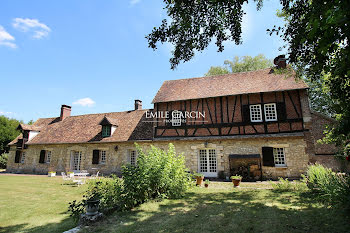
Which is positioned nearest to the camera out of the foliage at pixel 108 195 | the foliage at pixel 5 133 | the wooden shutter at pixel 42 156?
the foliage at pixel 108 195

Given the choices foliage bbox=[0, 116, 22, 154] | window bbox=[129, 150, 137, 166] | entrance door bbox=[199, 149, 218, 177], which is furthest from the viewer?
foliage bbox=[0, 116, 22, 154]

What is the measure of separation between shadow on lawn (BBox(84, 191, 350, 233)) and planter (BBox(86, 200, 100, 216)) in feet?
1.00

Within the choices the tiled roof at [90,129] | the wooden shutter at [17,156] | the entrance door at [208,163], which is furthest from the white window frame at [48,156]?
the entrance door at [208,163]

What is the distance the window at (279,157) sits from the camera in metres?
11.3

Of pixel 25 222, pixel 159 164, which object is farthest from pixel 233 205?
pixel 25 222

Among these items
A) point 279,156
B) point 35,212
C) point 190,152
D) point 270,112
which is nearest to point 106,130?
point 190,152

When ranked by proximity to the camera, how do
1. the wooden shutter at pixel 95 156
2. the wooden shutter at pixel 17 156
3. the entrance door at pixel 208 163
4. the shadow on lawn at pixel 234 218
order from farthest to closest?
the wooden shutter at pixel 17 156 < the wooden shutter at pixel 95 156 < the entrance door at pixel 208 163 < the shadow on lawn at pixel 234 218

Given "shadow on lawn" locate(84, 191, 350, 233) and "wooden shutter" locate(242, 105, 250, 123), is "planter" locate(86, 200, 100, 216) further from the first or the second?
"wooden shutter" locate(242, 105, 250, 123)

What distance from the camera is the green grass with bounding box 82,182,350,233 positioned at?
396 cm

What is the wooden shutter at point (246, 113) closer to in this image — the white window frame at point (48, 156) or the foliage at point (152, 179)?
the foliage at point (152, 179)

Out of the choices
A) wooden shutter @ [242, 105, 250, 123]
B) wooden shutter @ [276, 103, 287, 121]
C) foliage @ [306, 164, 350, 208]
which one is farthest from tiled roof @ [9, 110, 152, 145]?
foliage @ [306, 164, 350, 208]

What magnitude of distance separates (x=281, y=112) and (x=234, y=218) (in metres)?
8.79

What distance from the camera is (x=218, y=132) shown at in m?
12.3

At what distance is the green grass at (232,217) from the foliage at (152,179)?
331mm
